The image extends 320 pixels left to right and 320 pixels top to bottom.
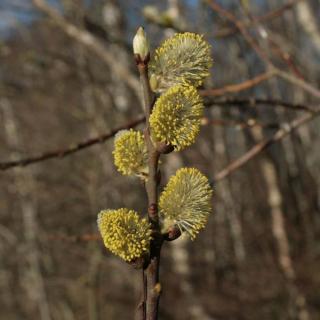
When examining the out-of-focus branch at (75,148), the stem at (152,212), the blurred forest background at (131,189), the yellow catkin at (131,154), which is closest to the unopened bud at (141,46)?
the stem at (152,212)

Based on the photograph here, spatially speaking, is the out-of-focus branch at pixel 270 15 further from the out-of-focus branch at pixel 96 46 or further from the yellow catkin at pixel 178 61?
the yellow catkin at pixel 178 61

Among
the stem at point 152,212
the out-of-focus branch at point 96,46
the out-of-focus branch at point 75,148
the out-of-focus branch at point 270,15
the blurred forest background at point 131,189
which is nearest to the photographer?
the stem at point 152,212

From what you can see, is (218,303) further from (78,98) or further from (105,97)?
(78,98)

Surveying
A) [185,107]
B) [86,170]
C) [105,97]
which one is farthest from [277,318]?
[185,107]

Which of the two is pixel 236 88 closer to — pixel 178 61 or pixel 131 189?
pixel 178 61

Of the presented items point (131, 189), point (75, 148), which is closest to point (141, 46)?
point (75, 148)

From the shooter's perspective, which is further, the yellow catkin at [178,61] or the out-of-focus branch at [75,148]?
the out-of-focus branch at [75,148]

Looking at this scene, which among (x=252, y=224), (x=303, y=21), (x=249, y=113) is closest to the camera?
(x=249, y=113)

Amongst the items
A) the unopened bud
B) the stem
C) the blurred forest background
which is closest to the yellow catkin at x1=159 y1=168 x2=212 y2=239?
the stem
